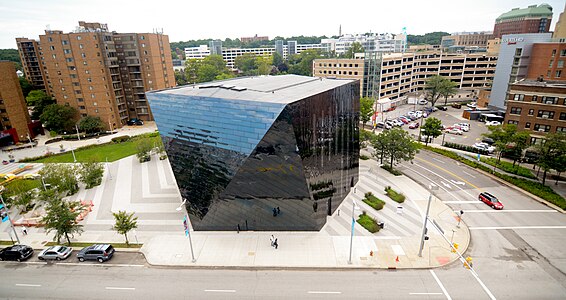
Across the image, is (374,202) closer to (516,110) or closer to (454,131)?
(516,110)

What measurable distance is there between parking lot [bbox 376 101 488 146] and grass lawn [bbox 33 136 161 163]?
54773mm

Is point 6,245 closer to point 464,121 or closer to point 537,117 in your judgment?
point 537,117

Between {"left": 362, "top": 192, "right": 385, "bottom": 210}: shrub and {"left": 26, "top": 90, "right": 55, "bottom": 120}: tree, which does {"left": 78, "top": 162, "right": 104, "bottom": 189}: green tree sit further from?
{"left": 26, "top": 90, "right": 55, "bottom": 120}: tree

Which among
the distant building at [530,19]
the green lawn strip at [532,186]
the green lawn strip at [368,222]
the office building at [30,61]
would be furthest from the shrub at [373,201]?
the distant building at [530,19]

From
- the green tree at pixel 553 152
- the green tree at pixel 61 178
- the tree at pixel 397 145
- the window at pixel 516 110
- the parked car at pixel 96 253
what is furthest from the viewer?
the window at pixel 516 110

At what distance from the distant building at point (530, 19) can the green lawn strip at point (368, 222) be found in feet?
528

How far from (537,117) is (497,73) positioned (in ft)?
108

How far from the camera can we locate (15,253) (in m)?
29.1

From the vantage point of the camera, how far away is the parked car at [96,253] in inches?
1125

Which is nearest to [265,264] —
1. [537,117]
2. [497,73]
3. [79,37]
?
[537,117]

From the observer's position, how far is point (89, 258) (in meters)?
28.8

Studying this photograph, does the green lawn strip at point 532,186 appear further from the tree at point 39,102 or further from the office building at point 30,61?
the office building at point 30,61

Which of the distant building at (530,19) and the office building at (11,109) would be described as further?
the distant building at (530,19)

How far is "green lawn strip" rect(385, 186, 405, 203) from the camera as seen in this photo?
37938 mm
